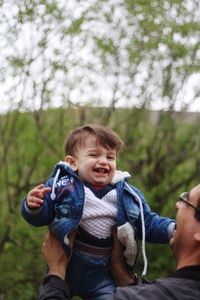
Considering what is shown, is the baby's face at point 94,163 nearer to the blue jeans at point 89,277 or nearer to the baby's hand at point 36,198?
the baby's hand at point 36,198

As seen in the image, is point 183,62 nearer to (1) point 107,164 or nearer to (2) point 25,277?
(2) point 25,277

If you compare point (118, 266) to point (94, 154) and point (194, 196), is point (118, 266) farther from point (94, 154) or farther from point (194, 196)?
point (194, 196)

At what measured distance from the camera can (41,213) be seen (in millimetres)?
3096

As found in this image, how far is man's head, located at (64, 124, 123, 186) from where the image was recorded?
3230 mm

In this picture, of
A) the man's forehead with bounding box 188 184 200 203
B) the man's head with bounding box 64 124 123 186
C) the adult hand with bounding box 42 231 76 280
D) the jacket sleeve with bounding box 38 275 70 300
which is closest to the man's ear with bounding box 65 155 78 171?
the man's head with bounding box 64 124 123 186

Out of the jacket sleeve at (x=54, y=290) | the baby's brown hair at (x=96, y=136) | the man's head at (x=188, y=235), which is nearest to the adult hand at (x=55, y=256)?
the jacket sleeve at (x=54, y=290)

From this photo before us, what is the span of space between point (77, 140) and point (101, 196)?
31 centimetres

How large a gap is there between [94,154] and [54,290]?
2.32 feet

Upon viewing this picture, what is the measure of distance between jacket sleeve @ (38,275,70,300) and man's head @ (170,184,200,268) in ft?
1.69

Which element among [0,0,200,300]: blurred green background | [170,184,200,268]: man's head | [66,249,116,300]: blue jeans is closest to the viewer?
[170,184,200,268]: man's head

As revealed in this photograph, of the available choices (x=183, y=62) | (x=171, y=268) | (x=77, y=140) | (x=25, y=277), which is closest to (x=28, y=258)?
(x=25, y=277)

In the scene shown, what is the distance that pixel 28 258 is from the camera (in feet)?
30.2

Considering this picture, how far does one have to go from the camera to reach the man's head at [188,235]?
8.94 ft

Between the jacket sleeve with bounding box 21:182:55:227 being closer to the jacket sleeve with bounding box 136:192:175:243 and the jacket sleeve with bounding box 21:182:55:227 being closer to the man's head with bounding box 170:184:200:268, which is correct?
the jacket sleeve with bounding box 136:192:175:243
